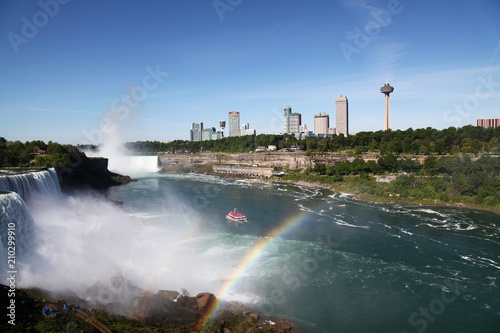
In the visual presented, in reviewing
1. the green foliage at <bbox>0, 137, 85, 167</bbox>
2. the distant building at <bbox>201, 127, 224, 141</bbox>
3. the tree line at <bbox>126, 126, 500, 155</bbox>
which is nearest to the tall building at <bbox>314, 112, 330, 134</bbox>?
the distant building at <bbox>201, 127, 224, 141</bbox>

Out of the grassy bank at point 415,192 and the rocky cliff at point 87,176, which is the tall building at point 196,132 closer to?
the rocky cliff at point 87,176

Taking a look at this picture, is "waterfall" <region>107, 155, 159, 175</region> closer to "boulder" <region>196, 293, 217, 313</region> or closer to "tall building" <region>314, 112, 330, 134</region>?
"boulder" <region>196, 293, 217, 313</region>

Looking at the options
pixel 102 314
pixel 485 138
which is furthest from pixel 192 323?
pixel 485 138

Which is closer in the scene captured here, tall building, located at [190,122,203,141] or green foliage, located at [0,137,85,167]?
green foliage, located at [0,137,85,167]

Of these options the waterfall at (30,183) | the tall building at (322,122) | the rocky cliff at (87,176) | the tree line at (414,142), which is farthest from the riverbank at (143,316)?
the tall building at (322,122)

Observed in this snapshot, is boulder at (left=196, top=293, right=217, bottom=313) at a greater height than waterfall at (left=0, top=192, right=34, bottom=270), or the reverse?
waterfall at (left=0, top=192, right=34, bottom=270)

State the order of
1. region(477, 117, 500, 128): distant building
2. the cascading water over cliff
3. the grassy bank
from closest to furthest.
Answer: the cascading water over cliff
the grassy bank
region(477, 117, 500, 128): distant building

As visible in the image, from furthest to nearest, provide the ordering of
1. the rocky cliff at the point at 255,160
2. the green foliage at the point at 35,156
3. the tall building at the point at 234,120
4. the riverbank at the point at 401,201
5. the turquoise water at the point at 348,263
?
the tall building at the point at 234,120
the rocky cliff at the point at 255,160
the green foliage at the point at 35,156
the riverbank at the point at 401,201
the turquoise water at the point at 348,263
